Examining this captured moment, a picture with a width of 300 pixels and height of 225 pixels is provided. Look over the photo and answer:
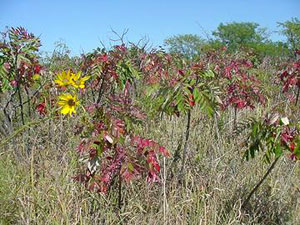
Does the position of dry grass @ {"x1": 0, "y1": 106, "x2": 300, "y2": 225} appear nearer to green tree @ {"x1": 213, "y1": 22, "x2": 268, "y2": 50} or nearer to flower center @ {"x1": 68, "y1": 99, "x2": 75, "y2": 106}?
flower center @ {"x1": 68, "y1": 99, "x2": 75, "y2": 106}

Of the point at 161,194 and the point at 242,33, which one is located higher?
the point at 242,33

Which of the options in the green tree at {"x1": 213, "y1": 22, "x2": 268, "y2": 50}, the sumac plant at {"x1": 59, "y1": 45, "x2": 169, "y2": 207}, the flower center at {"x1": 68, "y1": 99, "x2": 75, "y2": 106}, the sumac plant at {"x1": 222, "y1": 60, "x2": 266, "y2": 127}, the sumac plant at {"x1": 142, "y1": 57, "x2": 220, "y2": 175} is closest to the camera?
the flower center at {"x1": 68, "y1": 99, "x2": 75, "y2": 106}

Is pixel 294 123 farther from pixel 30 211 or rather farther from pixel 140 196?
pixel 30 211

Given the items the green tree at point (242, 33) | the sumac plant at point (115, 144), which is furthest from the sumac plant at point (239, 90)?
the green tree at point (242, 33)

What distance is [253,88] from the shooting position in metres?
3.20

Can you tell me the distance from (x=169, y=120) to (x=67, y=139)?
0.87 m

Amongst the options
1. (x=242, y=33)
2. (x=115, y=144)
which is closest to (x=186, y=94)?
(x=115, y=144)

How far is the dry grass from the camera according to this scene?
1.96m

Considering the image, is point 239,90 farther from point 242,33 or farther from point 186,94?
point 242,33

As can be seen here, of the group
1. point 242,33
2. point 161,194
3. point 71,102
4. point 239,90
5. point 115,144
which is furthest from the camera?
point 242,33

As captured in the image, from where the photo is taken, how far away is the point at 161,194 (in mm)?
2084

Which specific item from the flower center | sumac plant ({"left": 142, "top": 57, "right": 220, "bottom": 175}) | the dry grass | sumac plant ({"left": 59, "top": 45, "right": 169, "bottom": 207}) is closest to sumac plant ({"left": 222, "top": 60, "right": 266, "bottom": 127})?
the dry grass

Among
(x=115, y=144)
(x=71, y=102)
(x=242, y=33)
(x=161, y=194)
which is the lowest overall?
(x=161, y=194)

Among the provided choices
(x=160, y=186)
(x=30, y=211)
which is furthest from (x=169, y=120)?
(x=30, y=211)
